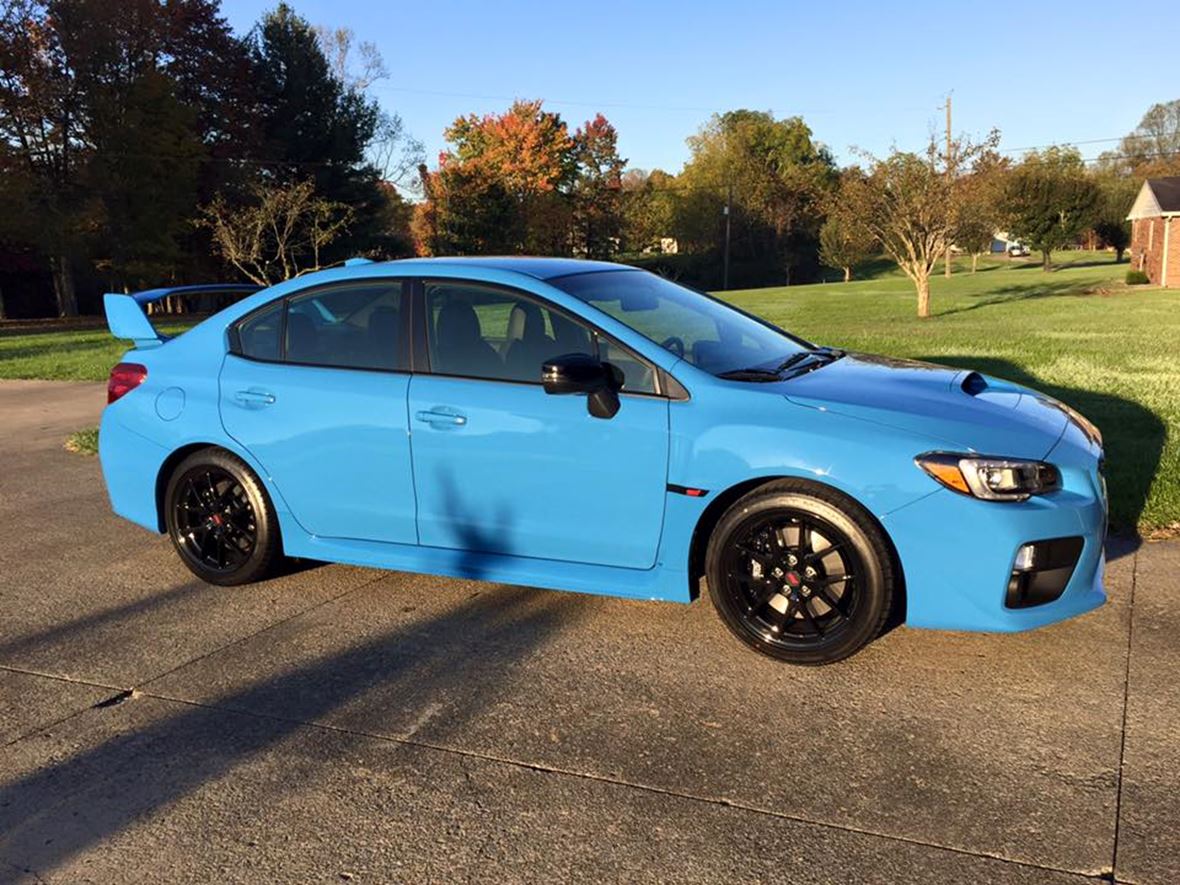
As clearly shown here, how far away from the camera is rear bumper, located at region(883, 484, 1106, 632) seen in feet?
11.3

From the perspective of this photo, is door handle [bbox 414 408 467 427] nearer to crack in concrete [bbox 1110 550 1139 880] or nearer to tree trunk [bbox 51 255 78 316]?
crack in concrete [bbox 1110 550 1139 880]

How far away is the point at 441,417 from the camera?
4207mm

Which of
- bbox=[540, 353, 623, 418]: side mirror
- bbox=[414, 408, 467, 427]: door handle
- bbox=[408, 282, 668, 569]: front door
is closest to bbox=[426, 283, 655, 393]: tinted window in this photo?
bbox=[408, 282, 668, 569]: front door

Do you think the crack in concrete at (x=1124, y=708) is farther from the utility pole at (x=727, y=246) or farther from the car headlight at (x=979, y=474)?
the utility pole at (x=727, y=246)

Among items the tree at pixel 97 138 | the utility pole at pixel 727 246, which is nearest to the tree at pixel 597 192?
the utility pole at pixel 727 246

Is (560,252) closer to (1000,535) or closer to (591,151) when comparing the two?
(591,151)

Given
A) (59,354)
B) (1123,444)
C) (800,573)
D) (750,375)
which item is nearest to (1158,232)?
(1123,444)

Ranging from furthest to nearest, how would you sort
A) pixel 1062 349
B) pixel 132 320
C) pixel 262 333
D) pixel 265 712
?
1. pixel 1062 349
2. pixel 132 320
3. pixel 262 333
4. pixel 265 712

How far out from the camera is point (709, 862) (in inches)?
103

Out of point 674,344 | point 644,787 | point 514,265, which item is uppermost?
point 514,265

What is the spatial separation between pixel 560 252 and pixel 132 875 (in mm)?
61172

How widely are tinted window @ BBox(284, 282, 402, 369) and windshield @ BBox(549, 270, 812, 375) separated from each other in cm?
83

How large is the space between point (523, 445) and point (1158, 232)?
41906 millimetres

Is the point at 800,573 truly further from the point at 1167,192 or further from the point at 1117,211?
the point at 1117,211
